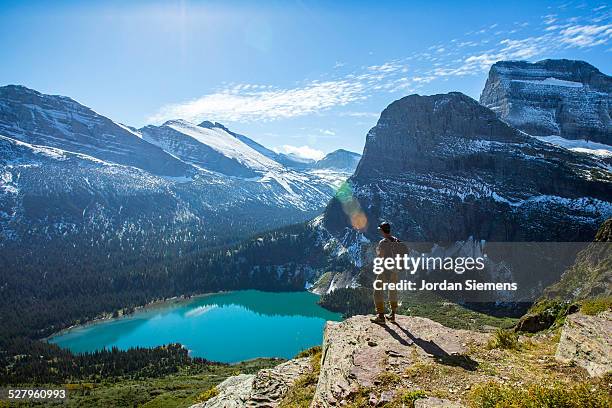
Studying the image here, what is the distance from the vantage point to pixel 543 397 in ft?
31.7

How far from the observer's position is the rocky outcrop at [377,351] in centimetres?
1357

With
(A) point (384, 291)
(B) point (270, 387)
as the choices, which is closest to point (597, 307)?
(A) point (384, 291)

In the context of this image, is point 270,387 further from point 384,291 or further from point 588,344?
point 588,344

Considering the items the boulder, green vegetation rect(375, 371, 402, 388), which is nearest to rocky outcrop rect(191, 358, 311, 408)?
green vegetation rect(375, 371, 402, 388)

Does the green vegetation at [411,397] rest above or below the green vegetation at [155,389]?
above

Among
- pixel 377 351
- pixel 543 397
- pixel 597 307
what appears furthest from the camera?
pixel 597 307

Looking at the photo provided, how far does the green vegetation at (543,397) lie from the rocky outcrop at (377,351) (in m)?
3.00

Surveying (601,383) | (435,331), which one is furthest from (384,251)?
(601,383)

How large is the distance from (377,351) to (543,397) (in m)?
6.96

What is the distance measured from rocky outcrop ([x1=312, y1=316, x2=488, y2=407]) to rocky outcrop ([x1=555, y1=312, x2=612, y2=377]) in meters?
3.19

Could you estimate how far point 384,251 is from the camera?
19.3m

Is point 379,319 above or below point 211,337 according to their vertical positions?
above

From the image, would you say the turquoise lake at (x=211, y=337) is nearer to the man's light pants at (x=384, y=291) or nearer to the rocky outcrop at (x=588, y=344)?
the man's light pants at (x=384, y=291)

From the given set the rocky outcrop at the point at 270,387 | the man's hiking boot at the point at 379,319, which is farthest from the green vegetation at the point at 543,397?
the rocky outcrop at the point at 270,387
